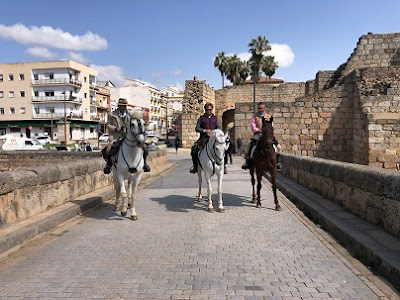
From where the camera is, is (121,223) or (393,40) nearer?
(121,223)

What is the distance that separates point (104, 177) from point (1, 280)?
6071mm

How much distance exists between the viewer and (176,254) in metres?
4.56

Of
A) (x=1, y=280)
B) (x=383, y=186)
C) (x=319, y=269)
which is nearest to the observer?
(x=1, y=280)

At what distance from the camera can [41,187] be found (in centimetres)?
624

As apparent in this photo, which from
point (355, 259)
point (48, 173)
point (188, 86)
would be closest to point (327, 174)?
point (355, 259)

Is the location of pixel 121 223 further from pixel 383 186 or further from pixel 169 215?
pixel 383 186

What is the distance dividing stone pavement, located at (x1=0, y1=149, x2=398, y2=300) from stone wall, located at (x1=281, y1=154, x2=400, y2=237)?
80 cm

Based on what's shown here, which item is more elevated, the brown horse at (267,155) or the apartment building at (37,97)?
the apartment building at (37,97)

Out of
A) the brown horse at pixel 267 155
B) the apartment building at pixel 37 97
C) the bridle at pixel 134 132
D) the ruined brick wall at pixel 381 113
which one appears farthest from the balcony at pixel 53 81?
the brown horse at pixel 267 155

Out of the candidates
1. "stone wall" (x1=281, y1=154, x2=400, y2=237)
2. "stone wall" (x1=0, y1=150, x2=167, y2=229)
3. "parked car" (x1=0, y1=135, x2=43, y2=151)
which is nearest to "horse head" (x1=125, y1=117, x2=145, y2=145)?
"stone wall" (x1=0, y1=150, x2=167, y2=229)

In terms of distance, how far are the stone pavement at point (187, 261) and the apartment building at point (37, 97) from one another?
5649 centimetres

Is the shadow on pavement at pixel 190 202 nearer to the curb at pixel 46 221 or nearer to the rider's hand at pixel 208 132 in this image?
the curb at pixel 46 221

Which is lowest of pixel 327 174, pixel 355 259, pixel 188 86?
pixel 355 259

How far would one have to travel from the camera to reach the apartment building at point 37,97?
58594 mm
